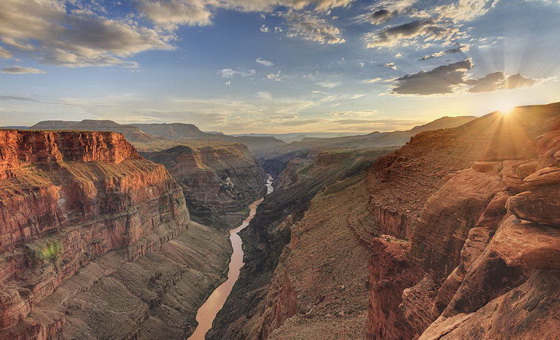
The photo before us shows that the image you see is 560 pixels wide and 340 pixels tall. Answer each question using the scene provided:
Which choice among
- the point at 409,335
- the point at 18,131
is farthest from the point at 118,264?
the point at 409,335

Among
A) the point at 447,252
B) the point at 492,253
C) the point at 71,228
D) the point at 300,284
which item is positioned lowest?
the point at 300,284

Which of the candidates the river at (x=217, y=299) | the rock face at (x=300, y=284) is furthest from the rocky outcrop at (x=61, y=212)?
the rock face at (x=300, y=284)

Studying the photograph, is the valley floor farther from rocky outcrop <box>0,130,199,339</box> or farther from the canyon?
rocky outcrop <box>0,130,199,339</box>

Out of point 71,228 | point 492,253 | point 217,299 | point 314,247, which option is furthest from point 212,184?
point 492,253

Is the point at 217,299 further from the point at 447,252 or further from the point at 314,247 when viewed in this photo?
the point at 447,252

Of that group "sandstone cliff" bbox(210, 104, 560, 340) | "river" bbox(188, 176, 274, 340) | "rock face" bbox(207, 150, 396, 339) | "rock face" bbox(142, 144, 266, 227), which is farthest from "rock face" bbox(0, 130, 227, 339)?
"rock face" bbox(142, 144, 266, 227)
